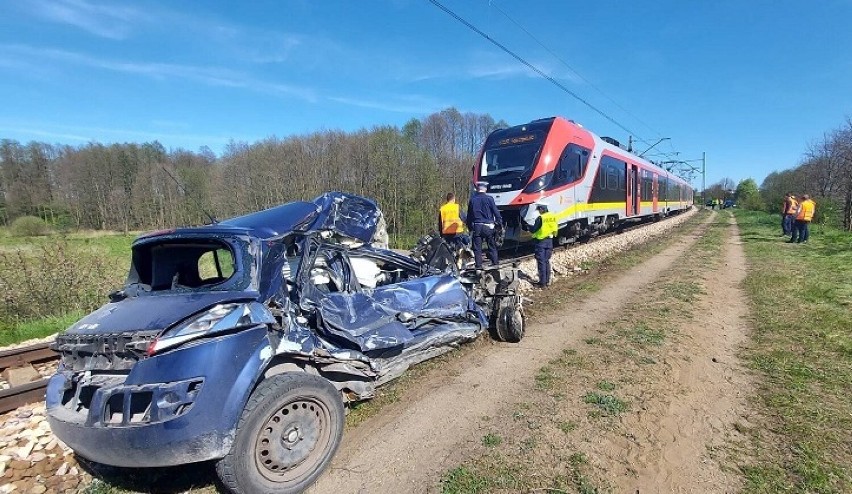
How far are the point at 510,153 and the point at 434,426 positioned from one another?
9.29 m

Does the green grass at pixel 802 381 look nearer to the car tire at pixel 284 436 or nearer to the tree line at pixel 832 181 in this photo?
the car tire at pixel 284 436

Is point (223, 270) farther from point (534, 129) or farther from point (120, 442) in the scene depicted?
point (534, 129)

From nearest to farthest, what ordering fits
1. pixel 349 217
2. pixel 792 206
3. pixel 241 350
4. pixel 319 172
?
pixel 241 350 → pixel 349 217 → pixel 792 206 → pixel 319 172

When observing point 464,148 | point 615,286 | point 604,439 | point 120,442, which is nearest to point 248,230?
point 120,442

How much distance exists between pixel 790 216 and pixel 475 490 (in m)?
20.6

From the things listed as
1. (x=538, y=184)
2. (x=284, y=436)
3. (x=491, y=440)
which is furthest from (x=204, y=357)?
(x=538, y=184)

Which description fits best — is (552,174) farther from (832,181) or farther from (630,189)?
(832,181)

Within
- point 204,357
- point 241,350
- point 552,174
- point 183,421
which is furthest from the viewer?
point 552,174

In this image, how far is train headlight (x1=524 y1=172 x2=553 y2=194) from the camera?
34.9 feet

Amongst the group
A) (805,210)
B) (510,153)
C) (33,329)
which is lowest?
(33,329)

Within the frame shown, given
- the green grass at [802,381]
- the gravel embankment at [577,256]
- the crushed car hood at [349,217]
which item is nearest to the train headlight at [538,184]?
the gravel embankment at [577,256]

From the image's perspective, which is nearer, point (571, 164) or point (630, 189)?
point (571, 164)

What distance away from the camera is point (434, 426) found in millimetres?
3479

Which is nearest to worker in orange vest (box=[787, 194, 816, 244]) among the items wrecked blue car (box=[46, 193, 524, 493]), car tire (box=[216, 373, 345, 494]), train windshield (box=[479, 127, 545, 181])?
train windshield (box=[479, 127, 545, 181])
